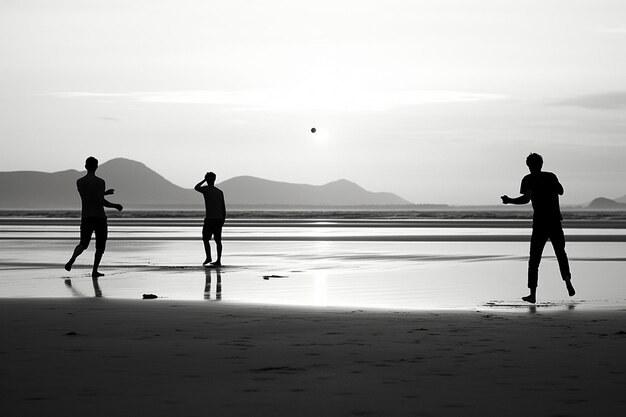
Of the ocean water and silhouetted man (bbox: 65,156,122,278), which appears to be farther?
silhouetted man (bbox: 65,156,122,278)

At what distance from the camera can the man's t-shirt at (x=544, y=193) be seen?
13930mm

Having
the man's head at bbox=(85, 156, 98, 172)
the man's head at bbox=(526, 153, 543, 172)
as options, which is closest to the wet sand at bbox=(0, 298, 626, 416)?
the man's head at bbox=(526, 153, 543, 172)

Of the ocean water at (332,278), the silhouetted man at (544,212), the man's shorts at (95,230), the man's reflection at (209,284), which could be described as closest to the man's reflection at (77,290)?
the ocean water at (332,278)

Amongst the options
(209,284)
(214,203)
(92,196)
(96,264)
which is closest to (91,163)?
(92,196)

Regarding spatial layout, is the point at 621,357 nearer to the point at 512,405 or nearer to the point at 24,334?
the point at 512,405

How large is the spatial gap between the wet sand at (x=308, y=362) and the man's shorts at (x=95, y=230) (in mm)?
5650

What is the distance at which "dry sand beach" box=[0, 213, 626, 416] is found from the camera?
6.47 meters

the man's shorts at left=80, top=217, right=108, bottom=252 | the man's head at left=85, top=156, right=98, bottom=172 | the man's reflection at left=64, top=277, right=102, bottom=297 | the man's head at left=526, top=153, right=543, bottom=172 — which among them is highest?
the man's head at left=85, top=156, right=98, bottom=172

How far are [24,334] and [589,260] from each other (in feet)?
55.5

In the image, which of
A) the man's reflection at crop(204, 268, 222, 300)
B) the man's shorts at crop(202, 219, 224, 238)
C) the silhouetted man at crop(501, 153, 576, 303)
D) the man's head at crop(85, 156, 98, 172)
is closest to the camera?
the silhouetted man at crop(501, 153, 576, 303)

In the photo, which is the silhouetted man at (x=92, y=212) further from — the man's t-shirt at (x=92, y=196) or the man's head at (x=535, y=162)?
the man's head at (x=535, y=162)

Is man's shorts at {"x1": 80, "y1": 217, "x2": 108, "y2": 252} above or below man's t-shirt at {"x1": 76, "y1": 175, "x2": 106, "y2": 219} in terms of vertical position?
below

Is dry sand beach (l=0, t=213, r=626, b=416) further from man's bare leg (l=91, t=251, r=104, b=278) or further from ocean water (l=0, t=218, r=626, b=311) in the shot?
man's bare leg (l=91, t=251, r=104, b=278)

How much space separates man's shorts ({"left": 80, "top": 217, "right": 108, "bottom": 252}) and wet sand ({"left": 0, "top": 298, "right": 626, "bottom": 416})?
5.65 metres
